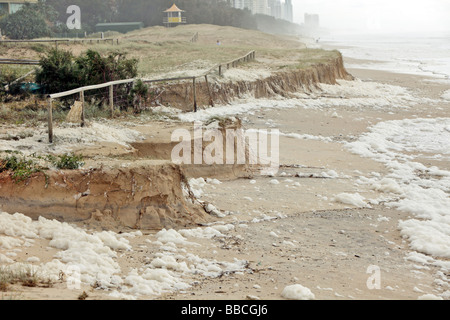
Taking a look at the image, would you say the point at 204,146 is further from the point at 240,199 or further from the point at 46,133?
the point at 46,133

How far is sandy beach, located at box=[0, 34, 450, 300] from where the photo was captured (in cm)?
621

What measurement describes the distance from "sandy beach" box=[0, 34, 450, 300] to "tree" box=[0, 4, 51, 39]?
40.5 m

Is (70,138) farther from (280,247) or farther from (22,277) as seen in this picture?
(22,277)

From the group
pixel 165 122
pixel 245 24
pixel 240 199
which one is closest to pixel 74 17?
pixel 245 24

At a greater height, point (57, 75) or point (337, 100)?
point (57, 75)

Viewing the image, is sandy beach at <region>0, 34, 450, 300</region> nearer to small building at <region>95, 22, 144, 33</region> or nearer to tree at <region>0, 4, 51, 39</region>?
tree at <region>0, 4, 51, 39</region>

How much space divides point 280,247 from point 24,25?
157 ft

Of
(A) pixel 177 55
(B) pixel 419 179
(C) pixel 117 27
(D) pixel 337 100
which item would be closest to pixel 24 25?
(C) pixel 117 27

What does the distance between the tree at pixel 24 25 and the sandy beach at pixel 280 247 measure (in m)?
40.5

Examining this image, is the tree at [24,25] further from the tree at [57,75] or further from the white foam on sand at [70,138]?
the white foam on sand at [70,138]

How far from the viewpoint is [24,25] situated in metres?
49.7

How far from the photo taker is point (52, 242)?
6.89 meters

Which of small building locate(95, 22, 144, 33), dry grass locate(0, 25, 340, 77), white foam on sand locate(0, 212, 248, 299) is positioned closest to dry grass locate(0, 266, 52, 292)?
white foam on sand locate(0, 212, 248, 299)

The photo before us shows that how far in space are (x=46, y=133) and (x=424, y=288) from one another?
7.40m
